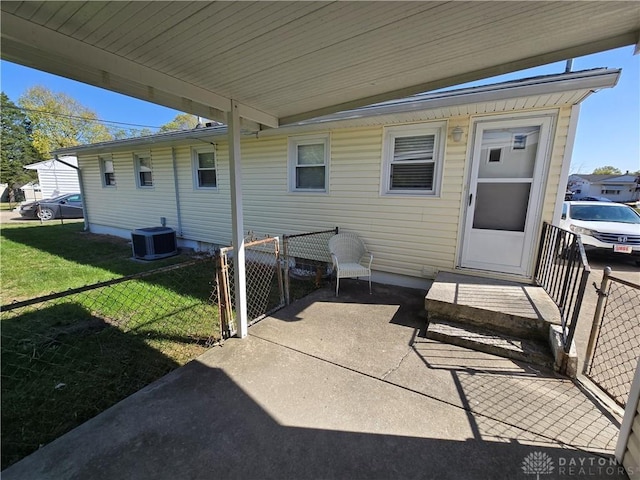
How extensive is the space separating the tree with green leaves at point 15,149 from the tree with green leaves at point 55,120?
2465 mm

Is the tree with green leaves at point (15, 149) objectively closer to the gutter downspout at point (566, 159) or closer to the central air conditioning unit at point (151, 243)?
the central air conditioning unit at point (151, 243)

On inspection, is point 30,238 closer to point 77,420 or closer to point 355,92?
point 77,420

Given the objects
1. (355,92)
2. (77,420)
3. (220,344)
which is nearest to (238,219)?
(220,344)

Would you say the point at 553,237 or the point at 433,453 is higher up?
the point at 553,237

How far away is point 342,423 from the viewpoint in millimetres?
2018

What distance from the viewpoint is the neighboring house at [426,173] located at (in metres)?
3.67

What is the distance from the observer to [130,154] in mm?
8609

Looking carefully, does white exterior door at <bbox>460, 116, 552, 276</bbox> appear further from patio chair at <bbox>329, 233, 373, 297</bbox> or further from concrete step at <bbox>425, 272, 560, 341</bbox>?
patio chair at <bbox>329, 233, 373, 297</bbox>

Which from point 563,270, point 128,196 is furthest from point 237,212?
point 128,196

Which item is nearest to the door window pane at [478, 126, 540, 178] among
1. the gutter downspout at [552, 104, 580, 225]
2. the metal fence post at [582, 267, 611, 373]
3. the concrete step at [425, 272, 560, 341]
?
the gutter downspout at [552, 104, 580, 225]

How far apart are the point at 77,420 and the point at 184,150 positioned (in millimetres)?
6739

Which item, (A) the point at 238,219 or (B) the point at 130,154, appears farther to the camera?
(B) the point at 130,154

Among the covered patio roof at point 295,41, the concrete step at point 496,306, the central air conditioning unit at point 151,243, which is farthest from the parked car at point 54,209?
the concrete step at point 496,306

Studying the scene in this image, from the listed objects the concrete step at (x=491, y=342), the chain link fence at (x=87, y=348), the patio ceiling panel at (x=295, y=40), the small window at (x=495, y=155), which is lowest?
the chain link fence at (x=87, y=348)
